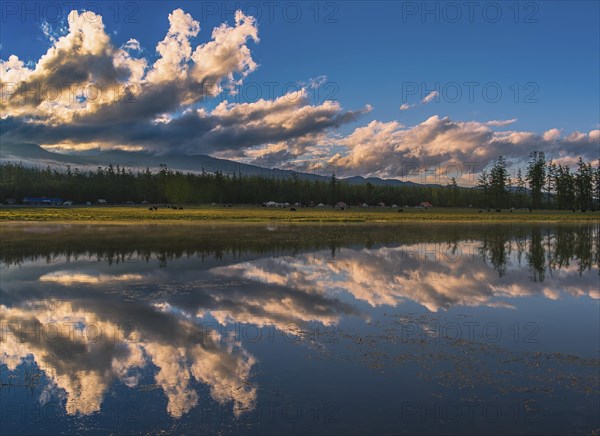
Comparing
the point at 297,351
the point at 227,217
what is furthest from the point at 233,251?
the point at 227,217

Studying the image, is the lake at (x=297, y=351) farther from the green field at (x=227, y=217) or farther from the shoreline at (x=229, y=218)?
the green field at (x=227, y=217)

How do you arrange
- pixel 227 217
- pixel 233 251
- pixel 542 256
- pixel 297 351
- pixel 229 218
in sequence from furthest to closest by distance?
pixel 227 217 → pixel 229 218 → pixel 233 251 → pixel 542 256 → pixel 297 351

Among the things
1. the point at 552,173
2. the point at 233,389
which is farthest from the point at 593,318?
the point at 552,173

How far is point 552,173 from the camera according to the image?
169375mm

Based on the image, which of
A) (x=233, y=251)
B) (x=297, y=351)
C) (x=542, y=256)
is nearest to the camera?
(x=297, y=351)

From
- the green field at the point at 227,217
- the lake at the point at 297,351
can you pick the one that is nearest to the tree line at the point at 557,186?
the green field at the point at 227,217

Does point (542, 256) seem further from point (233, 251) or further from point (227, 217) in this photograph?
point (227, 217)

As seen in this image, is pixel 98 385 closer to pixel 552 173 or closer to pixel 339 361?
pixel 339 361

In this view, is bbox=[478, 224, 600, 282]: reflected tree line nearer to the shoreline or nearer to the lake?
the lake

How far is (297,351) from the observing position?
35.8ft

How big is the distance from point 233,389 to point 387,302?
8.88 meters

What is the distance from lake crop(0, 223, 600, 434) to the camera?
7.66m

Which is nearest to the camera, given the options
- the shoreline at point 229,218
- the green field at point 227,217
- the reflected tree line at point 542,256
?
the reflected tree line at point 542,256

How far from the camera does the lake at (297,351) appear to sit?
7.66 meters
